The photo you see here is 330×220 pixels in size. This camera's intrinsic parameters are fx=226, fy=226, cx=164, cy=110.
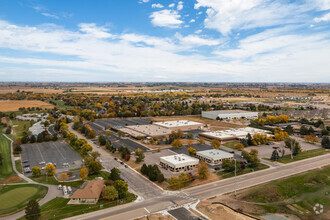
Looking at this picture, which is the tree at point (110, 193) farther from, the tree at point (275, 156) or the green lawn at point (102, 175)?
the tree at point (275, 156)

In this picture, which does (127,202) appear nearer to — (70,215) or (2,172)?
(70,215)

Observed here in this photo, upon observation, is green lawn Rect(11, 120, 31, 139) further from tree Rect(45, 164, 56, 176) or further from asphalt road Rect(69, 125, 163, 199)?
asphalt road Rect(69, 125, 163, 199)

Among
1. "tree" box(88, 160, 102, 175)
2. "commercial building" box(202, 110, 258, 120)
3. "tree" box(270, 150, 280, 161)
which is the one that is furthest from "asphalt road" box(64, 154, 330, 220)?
"commercial building" box(202, 110, 258, 120)

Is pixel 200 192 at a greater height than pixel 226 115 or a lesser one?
lesser

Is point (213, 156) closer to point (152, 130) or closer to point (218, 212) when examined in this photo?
point (218, 212)

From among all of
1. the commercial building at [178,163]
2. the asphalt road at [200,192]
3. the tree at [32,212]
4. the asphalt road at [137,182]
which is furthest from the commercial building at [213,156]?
the tree at [32,212]

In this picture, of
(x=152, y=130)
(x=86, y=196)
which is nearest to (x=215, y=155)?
(x=86, y=196)
